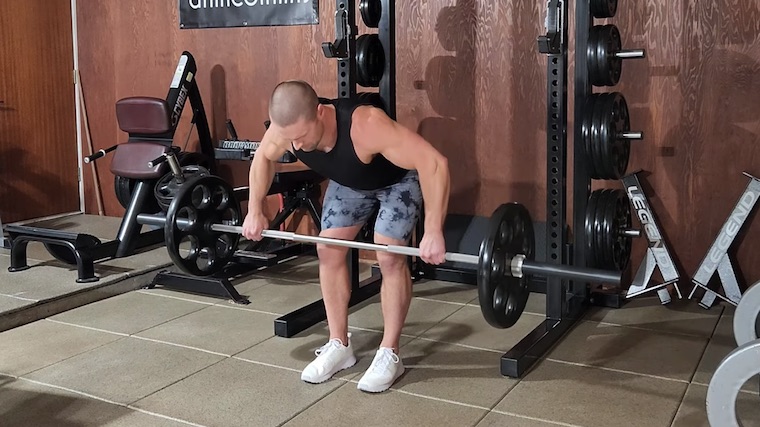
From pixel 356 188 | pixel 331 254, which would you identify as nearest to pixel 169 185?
pixel 331 254

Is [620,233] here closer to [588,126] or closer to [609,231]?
[609,231]

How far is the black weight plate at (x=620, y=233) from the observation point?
3146 mm

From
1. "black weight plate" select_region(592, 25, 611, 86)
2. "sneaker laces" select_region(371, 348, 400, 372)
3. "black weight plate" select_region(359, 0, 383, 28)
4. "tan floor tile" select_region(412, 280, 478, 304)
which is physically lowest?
"tan floor tile" select_region(412, 280, 478, 304)

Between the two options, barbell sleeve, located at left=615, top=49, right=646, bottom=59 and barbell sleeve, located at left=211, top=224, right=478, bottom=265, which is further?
barbell sleeve, located at left=615, top=49, right=646, bottom=59

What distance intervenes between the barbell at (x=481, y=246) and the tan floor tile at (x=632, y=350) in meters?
0.63

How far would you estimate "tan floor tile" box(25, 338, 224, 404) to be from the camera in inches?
106

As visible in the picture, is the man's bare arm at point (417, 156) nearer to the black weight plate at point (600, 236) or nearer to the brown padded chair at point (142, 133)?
the black weight plate at point (600, 236)

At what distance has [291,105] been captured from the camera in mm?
2320

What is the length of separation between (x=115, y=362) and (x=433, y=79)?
2205 mm

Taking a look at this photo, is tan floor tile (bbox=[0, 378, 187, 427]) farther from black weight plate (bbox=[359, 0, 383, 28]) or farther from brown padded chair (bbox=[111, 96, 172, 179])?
black weight plate (bbox=[359, 0, 383, 28])

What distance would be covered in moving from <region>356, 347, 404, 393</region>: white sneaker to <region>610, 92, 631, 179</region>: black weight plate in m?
1.22

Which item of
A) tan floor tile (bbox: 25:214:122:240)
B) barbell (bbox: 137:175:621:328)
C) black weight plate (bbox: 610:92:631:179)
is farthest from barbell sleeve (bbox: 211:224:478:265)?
tan floor tile (bbox: 25:214:122:240)

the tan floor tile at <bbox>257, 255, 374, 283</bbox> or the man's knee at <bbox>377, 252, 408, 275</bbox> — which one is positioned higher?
the man's knee at <bbox>377, 252, 408, 275</bbox>

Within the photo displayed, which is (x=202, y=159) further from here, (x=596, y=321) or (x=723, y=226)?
(x=723, y=226)
